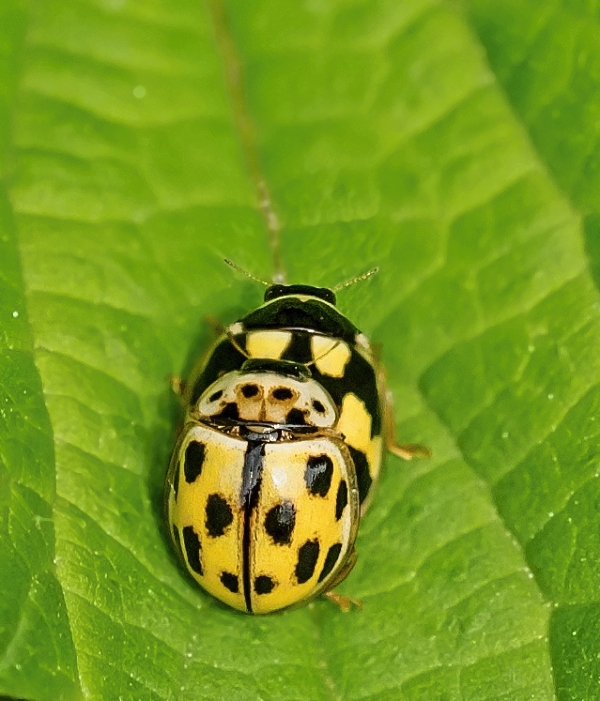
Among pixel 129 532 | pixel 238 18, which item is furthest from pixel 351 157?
pixel 129 532

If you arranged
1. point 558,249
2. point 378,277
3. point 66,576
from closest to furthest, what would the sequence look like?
point 66,576 < point 558,249 < point 378,277

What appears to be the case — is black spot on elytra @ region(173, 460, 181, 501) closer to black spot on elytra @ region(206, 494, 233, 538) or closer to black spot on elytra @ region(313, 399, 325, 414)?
black spot on elytra @ region(206, 494, 233, 538)

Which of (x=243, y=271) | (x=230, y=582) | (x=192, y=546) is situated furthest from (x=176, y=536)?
(x=243, y=271)

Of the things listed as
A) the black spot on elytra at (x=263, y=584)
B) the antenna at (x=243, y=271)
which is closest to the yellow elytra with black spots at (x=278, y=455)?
the black spot on elytra at (x=263, y=584)

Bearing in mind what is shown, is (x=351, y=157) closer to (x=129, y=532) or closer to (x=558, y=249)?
(x=558, y=249)

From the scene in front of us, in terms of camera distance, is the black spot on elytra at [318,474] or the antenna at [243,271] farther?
the antenna at [243,271]

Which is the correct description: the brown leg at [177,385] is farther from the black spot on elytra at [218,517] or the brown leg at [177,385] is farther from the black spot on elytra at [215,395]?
the black spot on elytra at [218,517]

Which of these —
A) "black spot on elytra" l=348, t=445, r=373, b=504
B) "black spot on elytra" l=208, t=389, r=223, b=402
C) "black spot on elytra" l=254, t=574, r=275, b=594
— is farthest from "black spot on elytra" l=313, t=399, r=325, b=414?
"black spot on elytra" l=254, t=574, r=275, b=594

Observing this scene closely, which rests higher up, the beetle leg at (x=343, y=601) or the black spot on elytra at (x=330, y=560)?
the black spot on elytra at (x=330, y=560)
